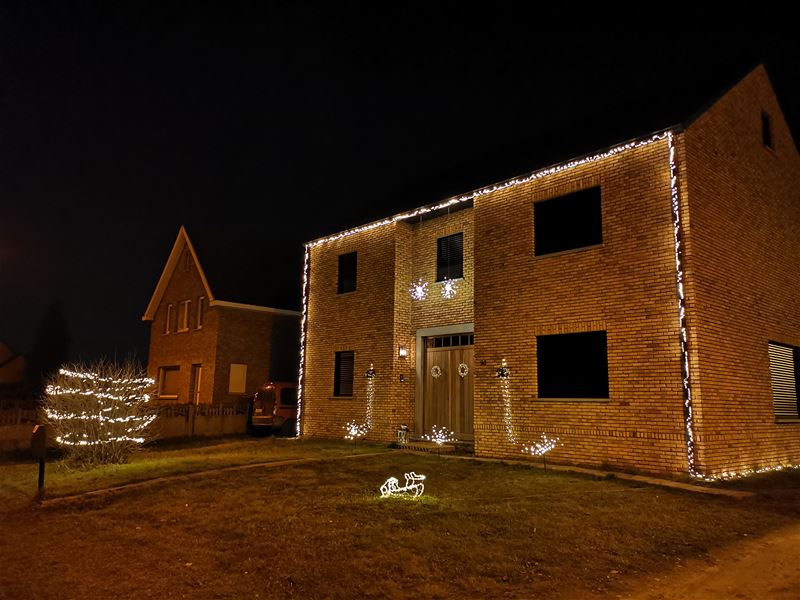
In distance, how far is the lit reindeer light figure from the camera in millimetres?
11297

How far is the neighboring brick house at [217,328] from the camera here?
21.9 m

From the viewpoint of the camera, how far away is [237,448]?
591 inches

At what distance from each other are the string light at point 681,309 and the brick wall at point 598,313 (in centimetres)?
9

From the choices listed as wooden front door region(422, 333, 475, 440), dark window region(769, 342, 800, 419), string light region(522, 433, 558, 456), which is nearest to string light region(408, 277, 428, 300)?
wooden front door region(422, 333, 475, 440)

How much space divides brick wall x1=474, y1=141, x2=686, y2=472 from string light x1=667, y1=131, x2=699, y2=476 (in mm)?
86

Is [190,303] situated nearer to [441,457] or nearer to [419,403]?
[419,403]

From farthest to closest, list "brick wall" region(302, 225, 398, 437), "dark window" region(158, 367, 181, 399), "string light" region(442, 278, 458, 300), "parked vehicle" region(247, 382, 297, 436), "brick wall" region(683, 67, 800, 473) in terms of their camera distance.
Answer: "dark window" region(158, 367, 181, 399) < "parked vehicle" region(247, 382, 297, 436) < "brick wall" region(302, 225, 398, 437) < "string light" region(442, 278, 458, 300) < "brick wall" region(683, 67, 800, 473)

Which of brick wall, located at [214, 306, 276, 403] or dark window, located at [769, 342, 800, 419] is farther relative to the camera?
brick wall, located at [214, 306, 276, 403]

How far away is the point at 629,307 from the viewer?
10.6 m

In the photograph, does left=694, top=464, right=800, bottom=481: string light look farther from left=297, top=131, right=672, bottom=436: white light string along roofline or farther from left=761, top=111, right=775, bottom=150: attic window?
left=761, top=111, right=775, bottom=150: attic window

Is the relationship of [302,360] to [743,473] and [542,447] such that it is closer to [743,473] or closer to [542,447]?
[542,447]

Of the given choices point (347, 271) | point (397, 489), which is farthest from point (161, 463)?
point (347, 271)

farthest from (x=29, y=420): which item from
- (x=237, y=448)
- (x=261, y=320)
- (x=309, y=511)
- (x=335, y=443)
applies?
(x=309, y=511)

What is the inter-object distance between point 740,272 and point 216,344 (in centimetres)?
1680
